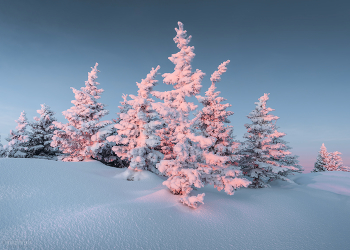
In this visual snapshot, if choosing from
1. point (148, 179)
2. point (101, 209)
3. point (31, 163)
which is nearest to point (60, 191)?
point (101, 209)

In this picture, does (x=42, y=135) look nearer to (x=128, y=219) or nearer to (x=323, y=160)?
(x=128, y=219)

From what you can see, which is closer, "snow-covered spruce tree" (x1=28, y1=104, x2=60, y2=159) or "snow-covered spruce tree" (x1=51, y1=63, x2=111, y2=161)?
"snow-covered spruce tree" (x1=51, y1=63, x2=111, y2=161)

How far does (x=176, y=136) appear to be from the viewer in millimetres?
9398

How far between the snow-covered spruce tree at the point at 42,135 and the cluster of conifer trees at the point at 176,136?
116mm

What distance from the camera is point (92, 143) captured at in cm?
1953

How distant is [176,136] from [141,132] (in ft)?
20.8

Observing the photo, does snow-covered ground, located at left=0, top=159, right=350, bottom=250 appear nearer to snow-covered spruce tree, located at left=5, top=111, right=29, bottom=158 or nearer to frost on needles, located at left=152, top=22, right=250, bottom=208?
frost on needles, located at left=152, top=22, right=250, bottom=208

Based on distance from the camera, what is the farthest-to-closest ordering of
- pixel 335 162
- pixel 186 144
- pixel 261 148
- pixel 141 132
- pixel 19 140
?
pixel 335 162 → pixel 19 140 → pixel 261 148 → pixel 141 132 → pixel 186 144

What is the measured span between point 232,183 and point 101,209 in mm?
7074

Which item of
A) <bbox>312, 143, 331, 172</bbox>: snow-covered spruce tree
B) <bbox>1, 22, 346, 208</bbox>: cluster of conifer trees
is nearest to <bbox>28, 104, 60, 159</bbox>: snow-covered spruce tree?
<bbox>1, 22, 346, 208</bbox>: cluster of conifer trees

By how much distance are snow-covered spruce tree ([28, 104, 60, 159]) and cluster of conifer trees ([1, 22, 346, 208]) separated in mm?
116

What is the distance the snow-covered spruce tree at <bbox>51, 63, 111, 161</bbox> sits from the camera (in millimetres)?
18125

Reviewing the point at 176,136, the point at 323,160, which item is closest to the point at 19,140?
the point at 176,136

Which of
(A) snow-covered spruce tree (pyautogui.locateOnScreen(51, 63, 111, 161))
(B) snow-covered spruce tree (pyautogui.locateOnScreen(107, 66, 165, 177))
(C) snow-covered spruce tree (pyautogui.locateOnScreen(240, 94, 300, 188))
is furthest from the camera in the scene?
(A) snow-covered spruce tree (pyautogui.locateOnScreen(51, 63, 111, 161))
